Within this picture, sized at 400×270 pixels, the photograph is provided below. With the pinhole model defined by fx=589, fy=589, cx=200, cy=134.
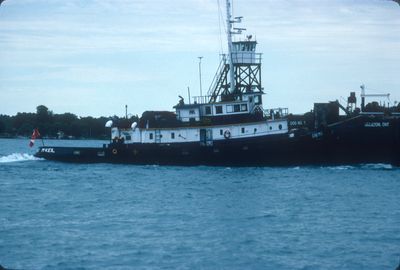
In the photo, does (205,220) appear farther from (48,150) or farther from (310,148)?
(48,150)

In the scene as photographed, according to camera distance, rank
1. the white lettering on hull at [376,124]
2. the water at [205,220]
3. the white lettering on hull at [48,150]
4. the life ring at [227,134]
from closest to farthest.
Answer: the water at [205,220] → the white lettering on hull at [376,124] → the life ring at [227,134] → the white lettering on hull at [48,150]

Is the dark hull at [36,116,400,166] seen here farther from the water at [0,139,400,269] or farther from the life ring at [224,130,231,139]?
the water at [0,139,400,269]

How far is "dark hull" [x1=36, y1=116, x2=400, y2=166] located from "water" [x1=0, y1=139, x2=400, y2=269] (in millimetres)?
1578

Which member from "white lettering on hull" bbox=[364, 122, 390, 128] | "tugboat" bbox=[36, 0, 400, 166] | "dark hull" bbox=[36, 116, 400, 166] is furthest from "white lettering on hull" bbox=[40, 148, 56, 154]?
"white lettering on hull" bbox=[364, 122, 390, 128]

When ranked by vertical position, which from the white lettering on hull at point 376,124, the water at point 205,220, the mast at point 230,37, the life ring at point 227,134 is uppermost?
the mast at point 230,37

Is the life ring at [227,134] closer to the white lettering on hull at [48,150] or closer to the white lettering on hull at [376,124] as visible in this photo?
the white lettering on hull at [376,124]

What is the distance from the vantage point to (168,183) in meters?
28.9

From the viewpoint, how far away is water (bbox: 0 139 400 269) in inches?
571

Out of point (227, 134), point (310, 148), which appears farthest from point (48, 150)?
point (310, 148)

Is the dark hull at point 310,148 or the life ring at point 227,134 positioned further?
the life ring at point 227,134

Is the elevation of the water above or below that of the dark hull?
below

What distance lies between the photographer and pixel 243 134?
3553 cm

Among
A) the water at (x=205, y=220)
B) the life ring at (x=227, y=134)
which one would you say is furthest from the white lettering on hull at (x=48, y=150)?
the life ring at (x=227, y=134)

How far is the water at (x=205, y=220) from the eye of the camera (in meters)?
14.5
